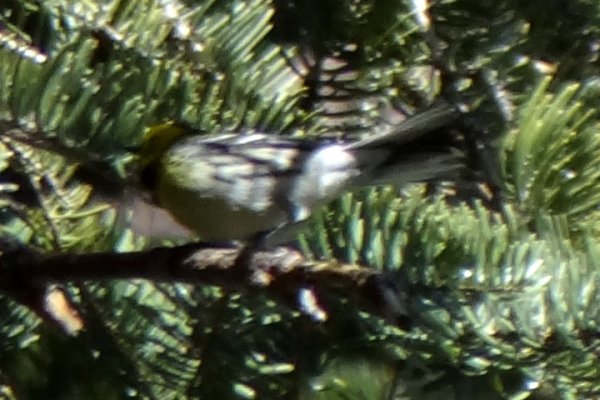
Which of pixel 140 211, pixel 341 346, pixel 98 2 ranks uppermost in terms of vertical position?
→ pixel 98 2

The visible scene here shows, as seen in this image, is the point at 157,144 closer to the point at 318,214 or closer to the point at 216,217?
the point at 216,217

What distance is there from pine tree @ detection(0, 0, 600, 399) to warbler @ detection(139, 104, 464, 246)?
3 cm

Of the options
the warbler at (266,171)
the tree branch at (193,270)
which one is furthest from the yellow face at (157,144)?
the tree branch at (193,270)

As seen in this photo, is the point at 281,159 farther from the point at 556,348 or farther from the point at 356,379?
the point at 556,348

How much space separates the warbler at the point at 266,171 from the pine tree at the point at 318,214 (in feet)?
0.08

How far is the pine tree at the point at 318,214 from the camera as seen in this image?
1.39 ft

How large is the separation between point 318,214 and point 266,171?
17 cm

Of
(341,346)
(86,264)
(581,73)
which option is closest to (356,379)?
(341,346)

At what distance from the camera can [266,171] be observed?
683 mm

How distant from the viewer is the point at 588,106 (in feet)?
1.91

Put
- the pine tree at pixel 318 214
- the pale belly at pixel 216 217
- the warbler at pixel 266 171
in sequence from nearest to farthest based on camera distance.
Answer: the pine tree at pixel 318 214 → the warbler at pixel 266 171 → the pale belly at pixel 216 217

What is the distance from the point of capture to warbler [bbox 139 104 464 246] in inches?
20.7

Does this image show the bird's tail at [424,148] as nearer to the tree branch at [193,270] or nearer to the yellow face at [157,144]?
the tree branch at [193,270]

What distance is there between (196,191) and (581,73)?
260 millimetres
